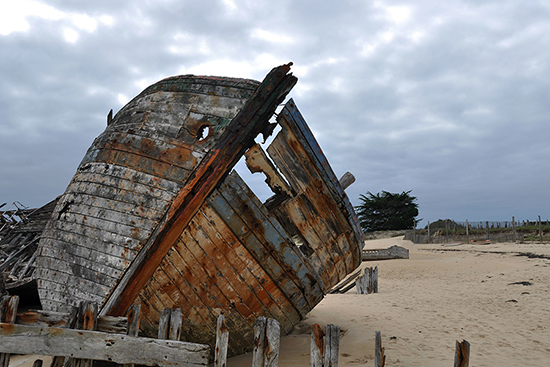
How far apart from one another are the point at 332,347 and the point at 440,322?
4.66 meters

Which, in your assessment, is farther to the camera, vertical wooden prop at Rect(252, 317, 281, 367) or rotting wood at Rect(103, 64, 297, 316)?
rotting wood at Rect(103, 64, 297, 316)

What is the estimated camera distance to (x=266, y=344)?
3.21 metres

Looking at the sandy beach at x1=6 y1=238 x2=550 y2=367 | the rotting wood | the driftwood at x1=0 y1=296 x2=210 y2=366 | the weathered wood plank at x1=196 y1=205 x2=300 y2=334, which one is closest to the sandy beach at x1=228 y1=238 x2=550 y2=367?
the sandy beach at x1=6 y1=238 x2=550 y2=367

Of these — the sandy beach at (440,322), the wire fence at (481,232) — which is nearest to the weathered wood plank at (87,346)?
the sandy beach at (440,322)

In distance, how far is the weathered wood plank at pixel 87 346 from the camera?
3088 millimetres

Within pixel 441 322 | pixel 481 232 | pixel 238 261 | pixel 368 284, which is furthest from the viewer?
pixel 481 232

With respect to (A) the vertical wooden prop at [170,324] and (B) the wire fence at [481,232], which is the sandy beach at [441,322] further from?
(B) the wire fence at [481,232]

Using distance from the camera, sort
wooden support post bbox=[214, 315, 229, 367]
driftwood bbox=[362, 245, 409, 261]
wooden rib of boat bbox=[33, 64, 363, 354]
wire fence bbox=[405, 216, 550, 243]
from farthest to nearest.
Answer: wire fence bbox=[405, 216, 550, 243] < driftwood bbox=[362, 245, 409, 261] < wooden rib of boat bbox=[33, 64, 363, 354] < wooden support post bbox=[214, 315, 229, 367]

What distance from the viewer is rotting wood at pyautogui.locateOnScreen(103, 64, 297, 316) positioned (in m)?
3.49

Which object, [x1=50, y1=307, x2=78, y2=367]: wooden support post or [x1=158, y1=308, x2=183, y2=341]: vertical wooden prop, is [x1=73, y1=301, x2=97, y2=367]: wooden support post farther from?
[x1=158, y1=308, x2=183, y2=341]: vertical wooden prop

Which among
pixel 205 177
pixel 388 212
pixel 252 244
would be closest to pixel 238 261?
pixel 252 244

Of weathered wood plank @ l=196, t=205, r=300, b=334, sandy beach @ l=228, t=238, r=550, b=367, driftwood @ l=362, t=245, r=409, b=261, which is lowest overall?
sandy beach @ l=228, t=238, r=550, b=367

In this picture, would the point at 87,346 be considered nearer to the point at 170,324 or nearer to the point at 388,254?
the point at 170,324

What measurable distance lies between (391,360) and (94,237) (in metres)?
3.97
